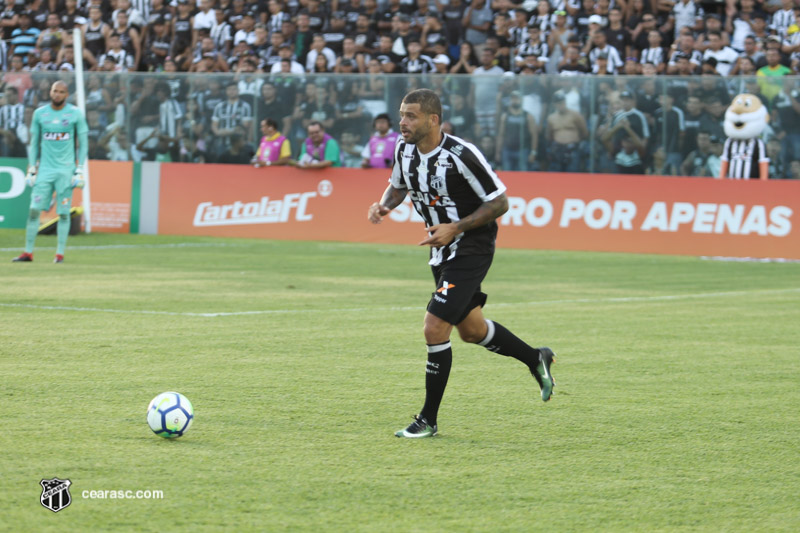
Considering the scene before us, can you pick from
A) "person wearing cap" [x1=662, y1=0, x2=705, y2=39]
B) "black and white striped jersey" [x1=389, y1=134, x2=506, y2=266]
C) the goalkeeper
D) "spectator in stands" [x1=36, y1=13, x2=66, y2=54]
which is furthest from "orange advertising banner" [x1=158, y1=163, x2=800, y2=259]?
"black and white striped jersey" [x1=389, y1=134, x2=506, y2=266]

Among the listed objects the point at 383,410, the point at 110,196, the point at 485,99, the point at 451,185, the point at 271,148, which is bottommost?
the point at 110,196

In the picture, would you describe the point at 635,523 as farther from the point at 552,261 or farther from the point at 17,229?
the point at 17,229

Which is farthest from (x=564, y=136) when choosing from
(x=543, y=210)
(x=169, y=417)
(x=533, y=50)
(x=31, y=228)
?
(x=169, y=417)

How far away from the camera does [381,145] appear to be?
72.4ft

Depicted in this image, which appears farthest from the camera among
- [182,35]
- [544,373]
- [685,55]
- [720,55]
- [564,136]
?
[182,35]

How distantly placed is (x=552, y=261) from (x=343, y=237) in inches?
187

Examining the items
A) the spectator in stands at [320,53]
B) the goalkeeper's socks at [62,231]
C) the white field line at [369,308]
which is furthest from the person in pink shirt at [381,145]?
the white field line at [369,308]

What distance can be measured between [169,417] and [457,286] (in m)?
1.71

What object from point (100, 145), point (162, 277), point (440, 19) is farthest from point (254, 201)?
point (162, 277)

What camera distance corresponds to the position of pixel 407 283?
603 inches

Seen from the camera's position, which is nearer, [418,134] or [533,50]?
[418,134]

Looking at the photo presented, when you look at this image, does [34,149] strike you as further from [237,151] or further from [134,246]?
[237,151]

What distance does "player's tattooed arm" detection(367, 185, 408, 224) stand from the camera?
7148 millimetres

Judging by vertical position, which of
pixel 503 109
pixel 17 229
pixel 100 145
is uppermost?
pixel 503 109
